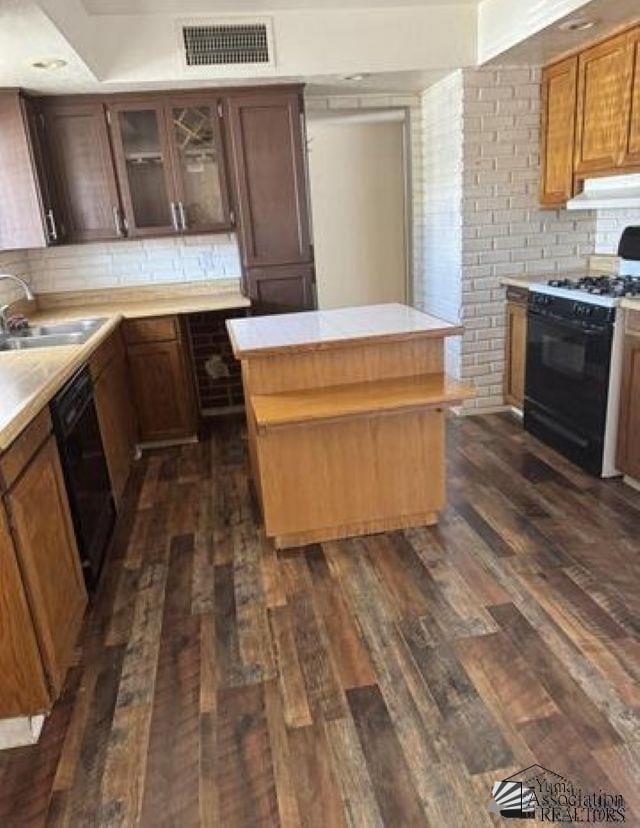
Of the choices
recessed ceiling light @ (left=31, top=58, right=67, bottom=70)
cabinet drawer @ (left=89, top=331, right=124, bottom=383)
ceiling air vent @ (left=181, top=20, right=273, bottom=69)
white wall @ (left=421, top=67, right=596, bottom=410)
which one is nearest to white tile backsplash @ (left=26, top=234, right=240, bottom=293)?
cabinet drawer @ (left=89, top=331, right=124, bottom=383)

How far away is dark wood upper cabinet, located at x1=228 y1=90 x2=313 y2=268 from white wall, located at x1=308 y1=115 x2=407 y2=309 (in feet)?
2.89

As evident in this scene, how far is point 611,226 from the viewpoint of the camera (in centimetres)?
389

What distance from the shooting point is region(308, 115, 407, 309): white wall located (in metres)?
4.79

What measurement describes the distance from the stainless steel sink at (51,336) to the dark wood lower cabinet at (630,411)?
2566 mm

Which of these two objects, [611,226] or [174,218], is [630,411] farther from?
[174,218]

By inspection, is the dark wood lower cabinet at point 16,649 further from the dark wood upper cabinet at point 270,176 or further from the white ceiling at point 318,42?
the dark wood upper cabinet at point 270,176

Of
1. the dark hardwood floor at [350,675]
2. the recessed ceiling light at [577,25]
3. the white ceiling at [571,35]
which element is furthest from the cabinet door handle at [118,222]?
the recessed ceiling light at [577,25]

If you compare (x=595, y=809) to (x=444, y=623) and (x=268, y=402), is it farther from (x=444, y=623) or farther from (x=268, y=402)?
(x=268, y=402)

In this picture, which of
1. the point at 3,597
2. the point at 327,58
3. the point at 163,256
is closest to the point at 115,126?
the point at 163,256

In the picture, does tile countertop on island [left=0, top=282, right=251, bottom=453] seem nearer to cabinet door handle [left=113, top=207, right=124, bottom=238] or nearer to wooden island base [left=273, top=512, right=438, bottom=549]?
cabinet door handle [left=113, top=207, right=124, bottom=238]

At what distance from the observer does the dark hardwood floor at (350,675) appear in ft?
5.04

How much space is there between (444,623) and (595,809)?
739 millimetres

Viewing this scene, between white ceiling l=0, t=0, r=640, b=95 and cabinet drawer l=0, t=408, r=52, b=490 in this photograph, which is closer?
cabinet drawer l=0, t=408, r=52, b=490

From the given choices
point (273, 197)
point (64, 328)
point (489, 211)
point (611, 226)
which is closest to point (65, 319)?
point (64, 328)
